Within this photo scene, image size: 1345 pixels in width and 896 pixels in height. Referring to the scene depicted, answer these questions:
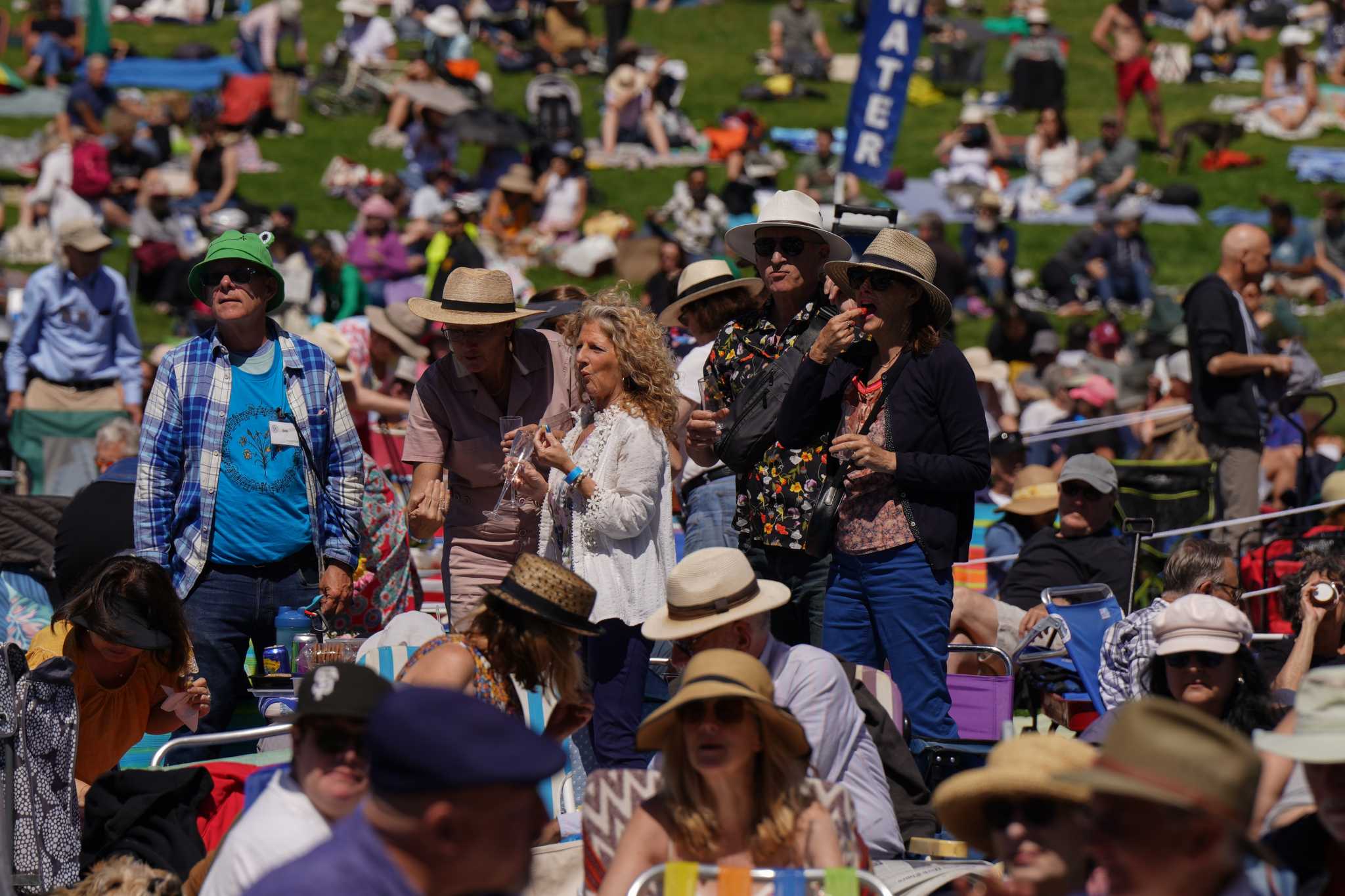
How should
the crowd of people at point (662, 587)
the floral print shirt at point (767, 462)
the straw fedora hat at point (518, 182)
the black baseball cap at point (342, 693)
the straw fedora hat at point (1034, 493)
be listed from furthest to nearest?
the straw fedora hat at point (518, 182) < the straw fedora hat at point (1034, 493) < the floral print shirt at point (767, 462) < the black baseball cap at point (342, 693) < the crowd of people at point (662, 587)

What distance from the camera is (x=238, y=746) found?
626 cm

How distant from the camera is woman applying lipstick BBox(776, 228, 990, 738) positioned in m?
5.60

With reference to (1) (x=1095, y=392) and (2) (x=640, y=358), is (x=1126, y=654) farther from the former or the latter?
(1) (x=1095, y=392)

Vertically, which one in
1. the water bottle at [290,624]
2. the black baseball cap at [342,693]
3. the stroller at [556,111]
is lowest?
the stroller at [556,111]

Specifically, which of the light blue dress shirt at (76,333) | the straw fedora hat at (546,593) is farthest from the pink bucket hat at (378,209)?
the straw fedora hat at (546,593)

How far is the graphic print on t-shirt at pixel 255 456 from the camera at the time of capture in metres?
5.96

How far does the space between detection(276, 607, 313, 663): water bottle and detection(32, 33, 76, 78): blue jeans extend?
2071 cm

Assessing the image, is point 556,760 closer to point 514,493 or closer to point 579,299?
point 514,493

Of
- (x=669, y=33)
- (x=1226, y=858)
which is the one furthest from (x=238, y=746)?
(x=669, y=33)

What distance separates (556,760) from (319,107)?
22.6m

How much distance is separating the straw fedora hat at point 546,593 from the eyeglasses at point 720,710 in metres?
0.80

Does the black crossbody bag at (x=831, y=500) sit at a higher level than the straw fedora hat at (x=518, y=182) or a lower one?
higher

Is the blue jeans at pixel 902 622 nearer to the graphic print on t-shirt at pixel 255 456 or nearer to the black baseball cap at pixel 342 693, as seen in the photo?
the graphic print on t-shirt at pixel 255 456

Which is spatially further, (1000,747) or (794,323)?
(794,323)
